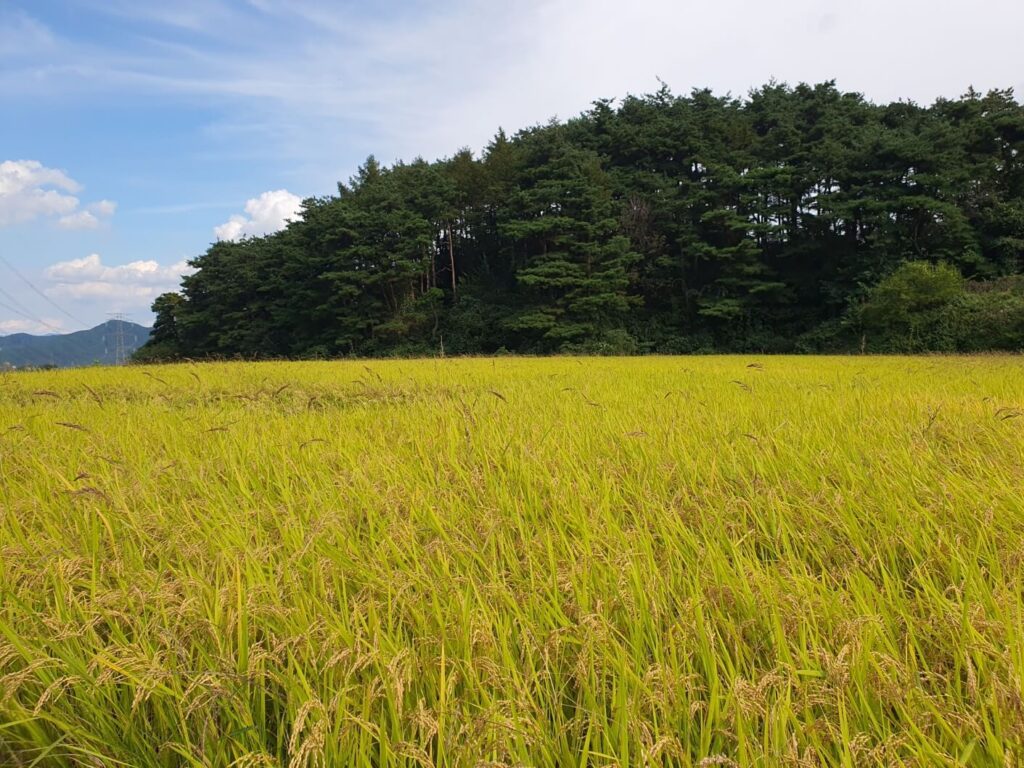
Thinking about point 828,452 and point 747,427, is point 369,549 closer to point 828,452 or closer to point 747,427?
point 828,452

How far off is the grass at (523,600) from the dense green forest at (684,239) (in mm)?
20701

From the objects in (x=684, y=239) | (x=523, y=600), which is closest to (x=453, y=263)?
(x=684, y=239)

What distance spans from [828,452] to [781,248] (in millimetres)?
28145

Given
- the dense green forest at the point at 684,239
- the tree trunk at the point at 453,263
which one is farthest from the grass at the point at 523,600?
the tree trunk at the point at 453,263

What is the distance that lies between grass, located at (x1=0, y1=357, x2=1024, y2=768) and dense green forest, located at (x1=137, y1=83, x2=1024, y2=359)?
2070 cm

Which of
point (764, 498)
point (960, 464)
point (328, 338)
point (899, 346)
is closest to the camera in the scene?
point (764, 498)

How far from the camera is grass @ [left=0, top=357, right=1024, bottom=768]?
0.92 m

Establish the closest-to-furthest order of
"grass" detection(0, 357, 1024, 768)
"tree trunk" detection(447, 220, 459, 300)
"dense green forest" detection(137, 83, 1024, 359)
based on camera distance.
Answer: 1. "grass" detection(0, 357, 1024, 768)
2. "dense green forest" detection(137, 83, 1024, 359)
3. "tree trunk" detection(447, 220, 459, 300)

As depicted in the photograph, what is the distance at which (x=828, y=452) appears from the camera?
2.61 m

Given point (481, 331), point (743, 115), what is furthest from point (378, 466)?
point (743, 115)

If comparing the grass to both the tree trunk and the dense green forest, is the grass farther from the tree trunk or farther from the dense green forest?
the tree trunk

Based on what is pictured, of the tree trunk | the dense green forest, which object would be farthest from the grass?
the tree trunk

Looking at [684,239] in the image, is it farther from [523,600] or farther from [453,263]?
[523,600]

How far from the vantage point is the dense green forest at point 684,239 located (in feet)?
71.6
